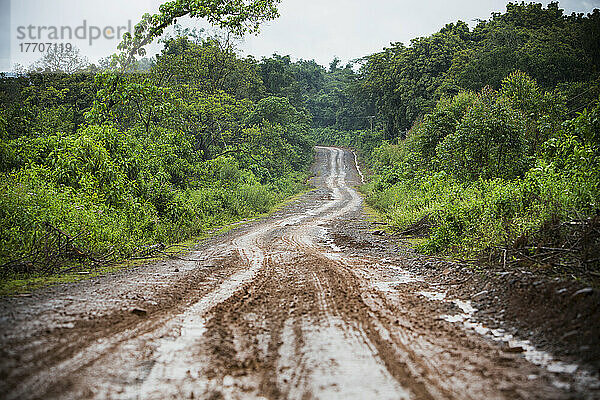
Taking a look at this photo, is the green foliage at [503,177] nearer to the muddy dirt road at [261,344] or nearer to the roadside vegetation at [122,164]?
the muddy dirt road at [261,344]

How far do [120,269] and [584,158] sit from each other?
8104 millimetres

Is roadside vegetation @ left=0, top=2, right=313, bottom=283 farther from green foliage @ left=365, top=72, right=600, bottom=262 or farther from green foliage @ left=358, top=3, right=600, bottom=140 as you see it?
green foliage @ left=358, top=3, right=600, bottom=140

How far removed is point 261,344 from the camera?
145 inches

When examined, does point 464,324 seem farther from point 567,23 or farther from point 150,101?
point 567,23

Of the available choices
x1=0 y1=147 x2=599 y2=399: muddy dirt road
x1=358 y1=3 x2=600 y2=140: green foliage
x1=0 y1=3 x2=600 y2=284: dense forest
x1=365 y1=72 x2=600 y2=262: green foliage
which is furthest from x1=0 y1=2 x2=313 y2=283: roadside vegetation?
x1=358 y1=3 x2=600 y2=140: green foliage

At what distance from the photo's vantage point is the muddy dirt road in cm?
280

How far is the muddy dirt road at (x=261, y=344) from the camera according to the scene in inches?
110

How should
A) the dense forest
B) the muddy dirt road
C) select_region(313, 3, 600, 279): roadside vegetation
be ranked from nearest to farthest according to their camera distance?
1. the muddy dirt road
2. select_region(313, 3, 600, 279): roadside vegetation
3. the dense forest

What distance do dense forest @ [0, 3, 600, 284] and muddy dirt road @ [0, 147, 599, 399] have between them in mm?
1940

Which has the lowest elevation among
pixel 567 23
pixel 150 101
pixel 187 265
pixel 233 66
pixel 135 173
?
pixel 187 265

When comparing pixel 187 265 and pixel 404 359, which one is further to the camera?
pixel 187 265

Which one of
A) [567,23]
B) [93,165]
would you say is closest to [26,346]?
[93,165]

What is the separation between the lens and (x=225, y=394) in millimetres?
2791

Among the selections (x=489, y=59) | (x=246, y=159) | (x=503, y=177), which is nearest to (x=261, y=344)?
(x=503, y=177)
